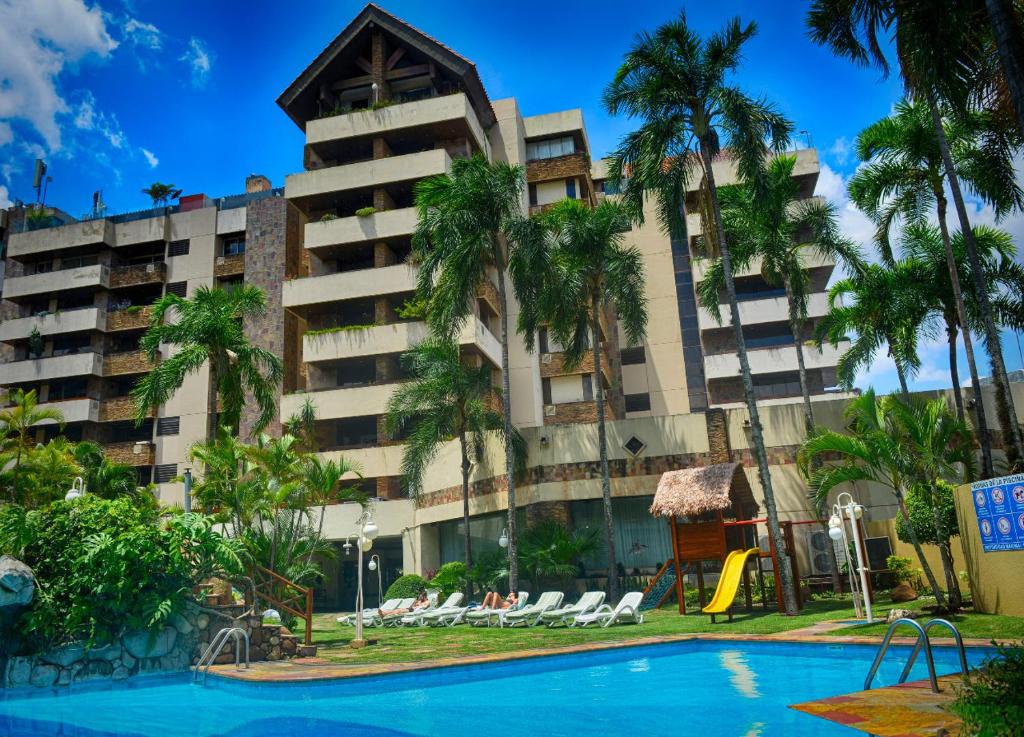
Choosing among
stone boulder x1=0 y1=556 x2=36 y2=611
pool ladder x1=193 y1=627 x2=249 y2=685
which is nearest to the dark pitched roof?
pool ladder x1=193 y1=627 x2=249 y2=685

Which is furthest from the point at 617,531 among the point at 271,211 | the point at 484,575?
the point at 271,211

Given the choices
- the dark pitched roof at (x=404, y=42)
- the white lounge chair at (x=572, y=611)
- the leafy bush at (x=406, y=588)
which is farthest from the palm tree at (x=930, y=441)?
the dark pitched roof at (x=404, y=42)

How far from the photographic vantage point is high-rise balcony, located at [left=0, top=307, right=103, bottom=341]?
144 feet

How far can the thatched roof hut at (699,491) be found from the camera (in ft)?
62.8

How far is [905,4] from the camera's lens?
33.7 feet

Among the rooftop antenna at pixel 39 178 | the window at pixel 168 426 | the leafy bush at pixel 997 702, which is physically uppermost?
the rooftop antenna at pixel 39 178

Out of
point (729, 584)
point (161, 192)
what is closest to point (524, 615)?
point (729, 584)

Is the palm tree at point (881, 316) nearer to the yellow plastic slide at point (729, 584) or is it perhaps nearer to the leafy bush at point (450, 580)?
the yellow plastic slide at point (729, 584)

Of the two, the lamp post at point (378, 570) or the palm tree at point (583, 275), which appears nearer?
the palm tree at point (583, 275)

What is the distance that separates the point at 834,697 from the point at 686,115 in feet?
54.0

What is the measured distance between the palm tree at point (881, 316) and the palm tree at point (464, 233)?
10645 mm

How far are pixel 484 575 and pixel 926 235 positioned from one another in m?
17.1

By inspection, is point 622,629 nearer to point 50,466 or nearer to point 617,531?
point 617,531

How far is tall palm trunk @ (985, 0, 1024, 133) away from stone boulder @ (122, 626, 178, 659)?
15163 millimetres
